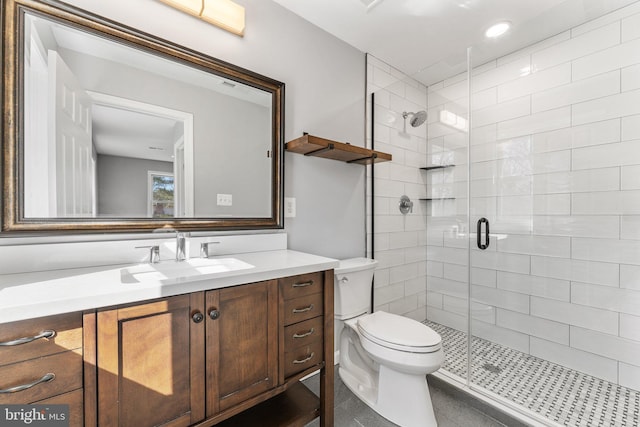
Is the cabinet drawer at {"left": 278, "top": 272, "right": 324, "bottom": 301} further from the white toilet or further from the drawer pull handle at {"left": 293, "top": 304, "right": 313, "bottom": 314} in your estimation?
the white toilet

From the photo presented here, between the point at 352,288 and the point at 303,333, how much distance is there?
627 mm

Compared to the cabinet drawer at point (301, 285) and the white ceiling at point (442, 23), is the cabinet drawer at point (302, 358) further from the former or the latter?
the white ceiling at point (442, 23)

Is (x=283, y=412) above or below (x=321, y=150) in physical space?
below

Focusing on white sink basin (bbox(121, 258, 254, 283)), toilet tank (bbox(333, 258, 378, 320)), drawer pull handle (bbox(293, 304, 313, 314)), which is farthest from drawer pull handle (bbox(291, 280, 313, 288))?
toilet tank (bbox(333, 258, 378, 320))

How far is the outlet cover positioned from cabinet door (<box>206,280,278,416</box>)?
0.60 meters

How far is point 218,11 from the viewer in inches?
57.3

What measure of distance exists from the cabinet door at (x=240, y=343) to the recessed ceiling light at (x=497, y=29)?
232cm

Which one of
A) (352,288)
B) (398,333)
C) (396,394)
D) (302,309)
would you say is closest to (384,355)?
(398,333)

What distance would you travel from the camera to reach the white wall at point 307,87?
1426mm

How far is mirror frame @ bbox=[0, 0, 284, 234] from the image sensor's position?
3.32ft

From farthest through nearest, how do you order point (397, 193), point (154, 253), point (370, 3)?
point (397, 193) < point (370, 3) < point (154, 253)

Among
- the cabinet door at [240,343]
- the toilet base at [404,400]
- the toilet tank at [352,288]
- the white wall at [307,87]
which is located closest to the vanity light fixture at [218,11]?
the white wall at [307,87]

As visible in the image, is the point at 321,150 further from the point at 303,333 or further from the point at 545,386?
the point at 545,386

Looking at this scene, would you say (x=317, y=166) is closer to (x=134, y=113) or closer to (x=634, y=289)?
(x=134, y=113)
